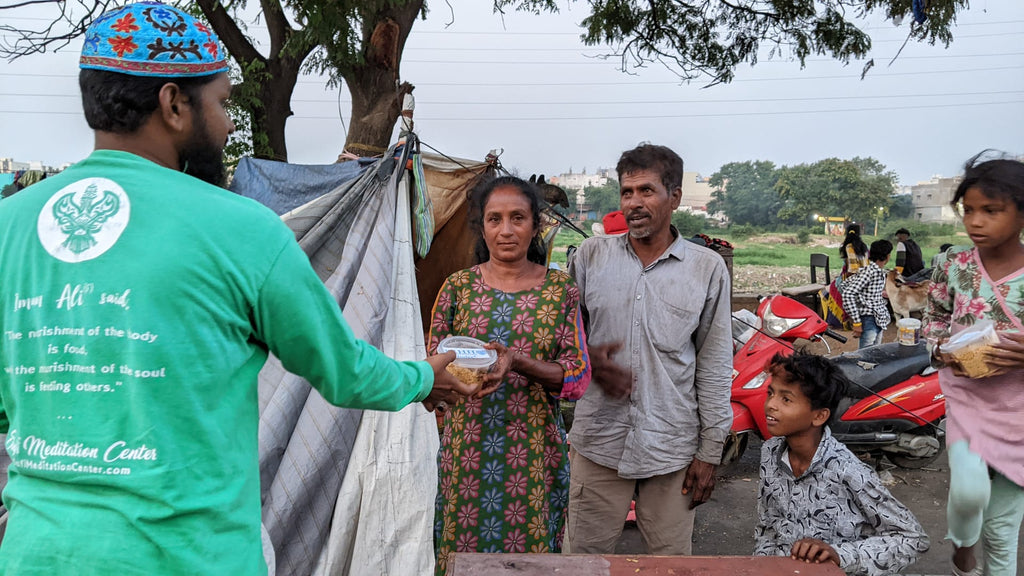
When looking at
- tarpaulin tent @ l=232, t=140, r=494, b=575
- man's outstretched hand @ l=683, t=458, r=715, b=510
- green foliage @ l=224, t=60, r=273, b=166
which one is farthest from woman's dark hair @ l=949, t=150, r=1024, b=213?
green foliage @ l=224, t=60, r=273, b=166

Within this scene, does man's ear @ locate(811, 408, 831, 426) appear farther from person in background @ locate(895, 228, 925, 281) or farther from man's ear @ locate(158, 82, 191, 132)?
A: person in background @ locate(895, 228, 925, 281)

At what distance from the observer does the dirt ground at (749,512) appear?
12.7ft

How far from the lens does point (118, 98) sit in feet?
4.09

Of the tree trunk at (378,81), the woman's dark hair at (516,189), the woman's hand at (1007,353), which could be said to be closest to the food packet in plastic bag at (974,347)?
the woman's hand at (1007,353)

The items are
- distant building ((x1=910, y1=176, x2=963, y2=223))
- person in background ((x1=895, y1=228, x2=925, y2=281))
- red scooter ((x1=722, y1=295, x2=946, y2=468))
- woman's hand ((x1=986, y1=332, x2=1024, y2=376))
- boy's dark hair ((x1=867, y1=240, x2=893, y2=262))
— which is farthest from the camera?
distant building ((x1=910, y1=176, x2=963, y2=223))

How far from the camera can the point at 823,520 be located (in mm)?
2291

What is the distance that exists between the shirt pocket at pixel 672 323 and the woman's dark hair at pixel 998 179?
3.41 feet

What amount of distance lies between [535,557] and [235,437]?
3.26 feet

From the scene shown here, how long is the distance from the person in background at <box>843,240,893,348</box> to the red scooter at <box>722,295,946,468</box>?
12.0 feet

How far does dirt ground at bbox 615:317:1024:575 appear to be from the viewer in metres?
3.88

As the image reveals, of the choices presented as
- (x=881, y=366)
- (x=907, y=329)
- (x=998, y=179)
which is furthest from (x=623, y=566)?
(x=881, y=366)

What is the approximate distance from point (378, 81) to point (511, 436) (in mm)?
3671

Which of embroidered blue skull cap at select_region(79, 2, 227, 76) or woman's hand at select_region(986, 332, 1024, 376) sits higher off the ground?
embroidered blue skull cap at select_region(79, 2, 227, 76)

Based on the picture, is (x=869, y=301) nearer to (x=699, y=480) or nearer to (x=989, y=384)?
(x=989, y=384)
